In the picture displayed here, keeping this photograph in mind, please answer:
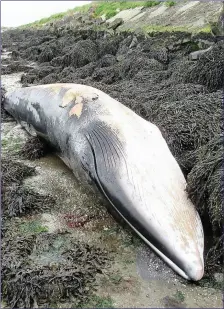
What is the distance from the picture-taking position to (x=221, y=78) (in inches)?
276

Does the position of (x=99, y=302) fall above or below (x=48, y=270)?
below

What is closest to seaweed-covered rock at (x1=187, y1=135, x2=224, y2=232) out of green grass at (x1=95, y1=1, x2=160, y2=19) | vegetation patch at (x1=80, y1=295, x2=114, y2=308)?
vegetation patch at (x1=80, y1=295, x2=114, y2=308)

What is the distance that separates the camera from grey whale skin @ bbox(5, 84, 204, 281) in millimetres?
3510

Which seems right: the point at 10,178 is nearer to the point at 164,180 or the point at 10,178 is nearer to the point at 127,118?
the point at 127,118

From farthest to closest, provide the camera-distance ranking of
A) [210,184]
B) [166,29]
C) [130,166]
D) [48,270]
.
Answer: [166,29] → [130,166] → [210,184] → [48,270]

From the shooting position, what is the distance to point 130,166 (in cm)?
415

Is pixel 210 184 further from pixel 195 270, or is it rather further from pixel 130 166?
pixel 195 270

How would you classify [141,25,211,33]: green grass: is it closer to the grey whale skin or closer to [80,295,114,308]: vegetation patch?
the grey whale skin

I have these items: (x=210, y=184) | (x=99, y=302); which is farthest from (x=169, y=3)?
(x=99, y=302)

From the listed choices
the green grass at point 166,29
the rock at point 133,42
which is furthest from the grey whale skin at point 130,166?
the rock at point 133,42

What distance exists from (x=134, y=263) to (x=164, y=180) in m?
0.82

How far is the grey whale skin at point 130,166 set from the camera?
3.51 metres

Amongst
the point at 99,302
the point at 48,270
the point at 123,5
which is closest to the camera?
the point at 99,302

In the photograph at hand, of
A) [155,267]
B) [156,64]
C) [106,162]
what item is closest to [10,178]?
[106,162]
